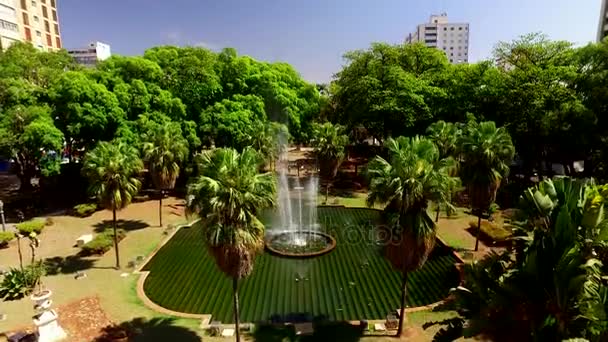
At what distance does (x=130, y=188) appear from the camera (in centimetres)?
2069

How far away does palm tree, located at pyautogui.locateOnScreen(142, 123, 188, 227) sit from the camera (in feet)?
86.9

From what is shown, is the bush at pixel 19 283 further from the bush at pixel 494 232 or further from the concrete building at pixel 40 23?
the concrete building at pixel 40 23

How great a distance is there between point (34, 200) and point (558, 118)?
4313cm

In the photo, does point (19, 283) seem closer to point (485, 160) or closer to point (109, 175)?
point (109, 175)

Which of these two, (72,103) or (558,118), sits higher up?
(72,103)

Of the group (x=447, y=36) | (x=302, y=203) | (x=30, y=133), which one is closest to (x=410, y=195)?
(x=302, y=203)

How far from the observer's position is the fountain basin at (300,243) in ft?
72.3

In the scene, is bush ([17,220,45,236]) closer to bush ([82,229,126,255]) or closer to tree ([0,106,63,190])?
tree ([0,106,63,190])

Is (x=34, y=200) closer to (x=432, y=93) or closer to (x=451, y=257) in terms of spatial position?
(x=451, y=257)

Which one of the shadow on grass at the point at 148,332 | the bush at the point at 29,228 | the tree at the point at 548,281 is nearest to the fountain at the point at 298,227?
the shadow on grass at the point at 148,332

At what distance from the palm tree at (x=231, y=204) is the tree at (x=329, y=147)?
2287 cm

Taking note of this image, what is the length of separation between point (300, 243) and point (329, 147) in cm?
1359

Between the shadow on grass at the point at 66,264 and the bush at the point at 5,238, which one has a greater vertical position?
the bush at the point at 5,238

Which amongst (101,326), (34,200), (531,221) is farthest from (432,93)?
(34,200)
